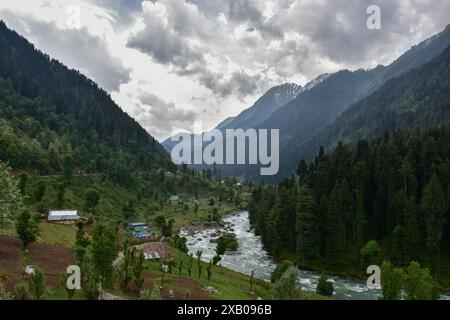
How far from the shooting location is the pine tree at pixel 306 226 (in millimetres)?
110562

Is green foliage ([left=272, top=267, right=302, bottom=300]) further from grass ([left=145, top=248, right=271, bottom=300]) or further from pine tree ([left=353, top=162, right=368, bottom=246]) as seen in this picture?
pine tree ([left=353, top=162, right=368, bottom=246])

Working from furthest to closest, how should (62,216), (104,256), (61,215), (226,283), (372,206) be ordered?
(372,206) → (61,215) → (62,216) → (226,283) → (104,256)

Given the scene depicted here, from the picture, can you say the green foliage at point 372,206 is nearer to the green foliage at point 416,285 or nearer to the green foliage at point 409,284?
the green foliage at point 416,285

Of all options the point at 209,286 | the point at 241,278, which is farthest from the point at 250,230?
the point at 209,286

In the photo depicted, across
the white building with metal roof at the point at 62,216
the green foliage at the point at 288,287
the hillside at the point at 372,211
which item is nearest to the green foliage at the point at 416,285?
the green foliage at the point at 288,287

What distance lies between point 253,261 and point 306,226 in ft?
61.0

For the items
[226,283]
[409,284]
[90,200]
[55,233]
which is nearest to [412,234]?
[409,284]

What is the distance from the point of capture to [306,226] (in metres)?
113

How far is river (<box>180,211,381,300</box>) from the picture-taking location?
84.9 meters

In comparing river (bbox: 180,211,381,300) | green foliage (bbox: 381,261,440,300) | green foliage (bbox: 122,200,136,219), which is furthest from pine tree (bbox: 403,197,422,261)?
green foliage (bbox: 122,200,136,219)

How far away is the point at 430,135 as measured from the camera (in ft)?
417

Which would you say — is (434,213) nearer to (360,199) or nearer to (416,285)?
(360,199)

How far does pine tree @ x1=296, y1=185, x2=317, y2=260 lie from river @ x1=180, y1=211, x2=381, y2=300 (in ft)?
22.1

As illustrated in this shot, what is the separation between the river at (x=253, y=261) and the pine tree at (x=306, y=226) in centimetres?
672
